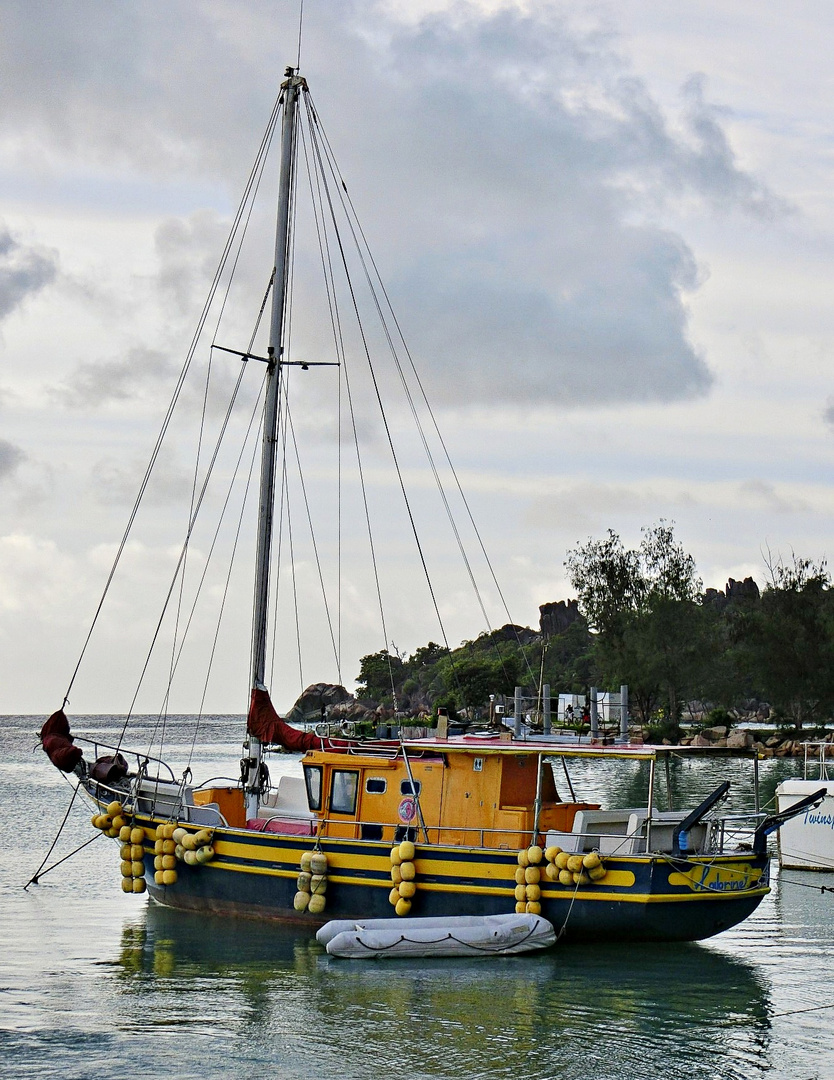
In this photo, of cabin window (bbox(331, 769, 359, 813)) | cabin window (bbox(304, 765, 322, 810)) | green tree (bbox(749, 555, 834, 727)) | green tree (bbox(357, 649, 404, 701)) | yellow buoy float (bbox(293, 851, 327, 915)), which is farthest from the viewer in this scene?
green tree (bbox(357, 649, 404, 701))

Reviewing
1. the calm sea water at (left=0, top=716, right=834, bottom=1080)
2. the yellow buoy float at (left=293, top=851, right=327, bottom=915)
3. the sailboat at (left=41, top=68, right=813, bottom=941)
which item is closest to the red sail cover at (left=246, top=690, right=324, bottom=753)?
the sailboat at (left=41, top=68, right=813, bottom=941)

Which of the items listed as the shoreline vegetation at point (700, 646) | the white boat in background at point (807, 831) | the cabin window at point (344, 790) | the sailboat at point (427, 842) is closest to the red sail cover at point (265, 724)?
the sailboat at point (427, 842)

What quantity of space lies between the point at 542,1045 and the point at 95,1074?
214 inches

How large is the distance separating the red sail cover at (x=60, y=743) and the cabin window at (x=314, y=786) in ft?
16.3

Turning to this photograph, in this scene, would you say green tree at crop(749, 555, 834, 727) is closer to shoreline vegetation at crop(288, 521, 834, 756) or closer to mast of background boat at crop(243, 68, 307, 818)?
shoreline vegetation at crop(288, 521, 834, 756)

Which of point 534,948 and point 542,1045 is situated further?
point 534,948

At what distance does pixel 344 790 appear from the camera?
75.7 ft

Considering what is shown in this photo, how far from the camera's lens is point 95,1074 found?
15102mm

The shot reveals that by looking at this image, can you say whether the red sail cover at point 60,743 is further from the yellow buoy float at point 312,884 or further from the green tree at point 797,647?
the green tree at point 797,647

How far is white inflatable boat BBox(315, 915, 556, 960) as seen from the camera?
2058 centimetres

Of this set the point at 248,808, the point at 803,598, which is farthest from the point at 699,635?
the point at 248,808

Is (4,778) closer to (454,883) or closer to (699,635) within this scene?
(699,635)

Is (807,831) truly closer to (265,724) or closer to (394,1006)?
(265,724)

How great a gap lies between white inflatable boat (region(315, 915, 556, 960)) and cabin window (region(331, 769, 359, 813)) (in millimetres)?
2524
